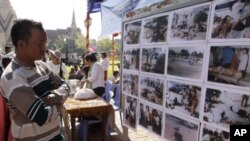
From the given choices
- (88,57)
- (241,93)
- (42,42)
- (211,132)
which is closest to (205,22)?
(241,93)

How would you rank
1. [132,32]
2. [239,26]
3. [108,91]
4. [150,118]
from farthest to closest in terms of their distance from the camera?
[108,91], [132,32], [150,118], [239,26]

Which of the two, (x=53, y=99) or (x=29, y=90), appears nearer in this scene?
(x=29, y=90)

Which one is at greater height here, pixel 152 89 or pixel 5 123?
pixel 152 89

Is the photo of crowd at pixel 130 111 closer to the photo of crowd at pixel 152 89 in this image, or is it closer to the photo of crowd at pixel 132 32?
the photo of crowd at pixel 152 89

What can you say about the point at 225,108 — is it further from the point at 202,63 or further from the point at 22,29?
the point at 22,29

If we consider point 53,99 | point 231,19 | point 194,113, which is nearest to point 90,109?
point 53,99

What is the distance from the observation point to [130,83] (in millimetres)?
3270

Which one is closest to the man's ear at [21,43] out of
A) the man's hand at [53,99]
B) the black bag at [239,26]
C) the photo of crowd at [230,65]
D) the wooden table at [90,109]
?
the man's hand at [53,99]

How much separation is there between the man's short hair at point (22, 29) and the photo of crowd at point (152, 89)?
134cm

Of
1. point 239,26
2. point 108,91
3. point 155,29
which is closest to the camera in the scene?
point 239,26

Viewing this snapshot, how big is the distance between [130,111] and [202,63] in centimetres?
145

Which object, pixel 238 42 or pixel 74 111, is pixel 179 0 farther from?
pixel 74 111

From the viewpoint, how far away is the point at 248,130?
63.7 inches

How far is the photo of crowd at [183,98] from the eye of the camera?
2182 mm
